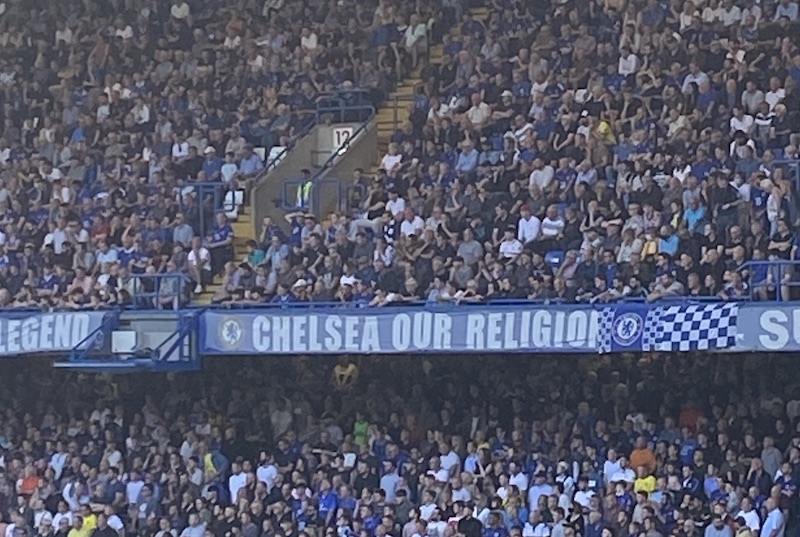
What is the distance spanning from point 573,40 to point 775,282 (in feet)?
18.9

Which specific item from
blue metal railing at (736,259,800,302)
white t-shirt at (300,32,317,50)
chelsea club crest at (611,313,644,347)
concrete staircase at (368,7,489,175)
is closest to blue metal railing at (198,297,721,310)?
chelsea club crest at (611,313,644,347)

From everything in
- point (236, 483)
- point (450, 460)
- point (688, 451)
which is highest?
point (688, 451)

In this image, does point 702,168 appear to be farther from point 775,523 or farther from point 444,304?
point 775,523

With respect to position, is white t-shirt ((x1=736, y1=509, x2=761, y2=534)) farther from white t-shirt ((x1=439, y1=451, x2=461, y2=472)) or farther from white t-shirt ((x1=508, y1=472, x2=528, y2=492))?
white t-shirt ((x1=439, y1=451, x2=461, y2=472))

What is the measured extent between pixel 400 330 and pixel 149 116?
23.5ft

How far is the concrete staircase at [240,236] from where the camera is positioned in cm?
2458

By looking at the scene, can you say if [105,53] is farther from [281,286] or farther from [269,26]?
[281,286]

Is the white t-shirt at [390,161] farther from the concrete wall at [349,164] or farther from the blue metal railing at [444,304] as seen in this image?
the blue metal railing at [444,304]

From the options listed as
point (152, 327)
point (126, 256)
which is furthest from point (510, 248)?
point (126, 256)

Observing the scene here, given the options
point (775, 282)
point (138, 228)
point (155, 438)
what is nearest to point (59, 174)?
point (138, 228)

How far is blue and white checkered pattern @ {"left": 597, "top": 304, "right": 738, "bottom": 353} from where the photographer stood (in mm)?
20266

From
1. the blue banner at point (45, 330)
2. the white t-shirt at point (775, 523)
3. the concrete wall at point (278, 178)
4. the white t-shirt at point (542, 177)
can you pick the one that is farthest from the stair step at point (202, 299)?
the white t-shirt at point (775, 523)

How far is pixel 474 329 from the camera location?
2184 centimetres

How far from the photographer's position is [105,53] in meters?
29.6
